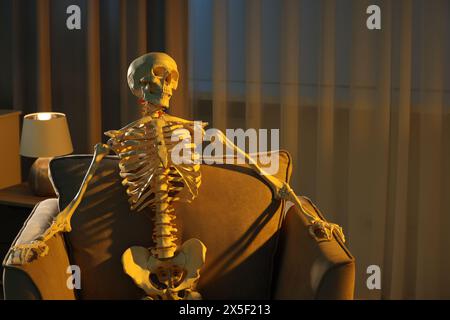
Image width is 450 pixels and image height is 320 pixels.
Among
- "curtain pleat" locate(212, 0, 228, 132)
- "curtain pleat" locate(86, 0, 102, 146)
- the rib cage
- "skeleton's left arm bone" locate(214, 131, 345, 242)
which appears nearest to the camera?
"skeleton's left arm bone" locate(214, 131, 345, 242)

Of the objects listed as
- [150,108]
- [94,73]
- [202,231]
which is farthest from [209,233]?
[94,73]

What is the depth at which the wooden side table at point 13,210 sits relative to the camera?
328 cm

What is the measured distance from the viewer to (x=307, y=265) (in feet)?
7.06

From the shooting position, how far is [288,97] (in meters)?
3.35

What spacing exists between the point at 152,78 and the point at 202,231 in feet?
1.48

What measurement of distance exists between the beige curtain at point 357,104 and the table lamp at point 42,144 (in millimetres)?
608

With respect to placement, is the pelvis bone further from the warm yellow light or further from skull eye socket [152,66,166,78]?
the warm yellow light

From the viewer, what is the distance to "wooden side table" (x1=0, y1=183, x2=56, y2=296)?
328 cm

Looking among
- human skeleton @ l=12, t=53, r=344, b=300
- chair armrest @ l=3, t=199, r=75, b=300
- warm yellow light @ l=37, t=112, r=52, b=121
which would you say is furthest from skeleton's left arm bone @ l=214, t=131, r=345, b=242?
warm yellow light @ l=37, t=112, r=52, b=121

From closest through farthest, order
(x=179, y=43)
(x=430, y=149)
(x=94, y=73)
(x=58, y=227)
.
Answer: (x=58, y=227)
(x=430, y=149)
(x=179, y=43)
(x=94, y=73)

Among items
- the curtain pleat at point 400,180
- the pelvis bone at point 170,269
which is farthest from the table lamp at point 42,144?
the curtain pleat at point 400,180

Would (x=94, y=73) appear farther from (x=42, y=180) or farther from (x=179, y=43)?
(x=42, y=180)

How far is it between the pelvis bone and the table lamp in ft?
3.58

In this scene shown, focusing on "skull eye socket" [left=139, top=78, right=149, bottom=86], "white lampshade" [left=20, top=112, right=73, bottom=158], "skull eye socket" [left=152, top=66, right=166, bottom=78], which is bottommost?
"white lampshade" [left=20, top=112, right=73, bottom=158]
